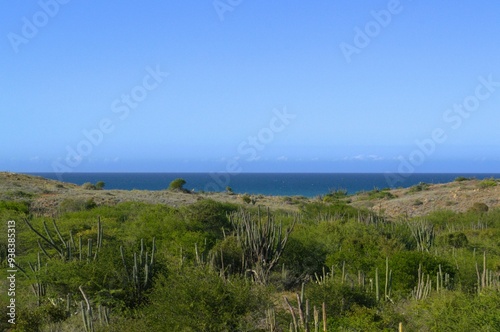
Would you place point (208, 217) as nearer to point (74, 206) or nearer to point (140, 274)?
point (74, 206)

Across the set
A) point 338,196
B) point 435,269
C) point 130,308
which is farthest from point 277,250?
point 338,196

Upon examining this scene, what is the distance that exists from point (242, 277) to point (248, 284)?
407 centimetres

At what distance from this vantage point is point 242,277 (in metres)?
15.7

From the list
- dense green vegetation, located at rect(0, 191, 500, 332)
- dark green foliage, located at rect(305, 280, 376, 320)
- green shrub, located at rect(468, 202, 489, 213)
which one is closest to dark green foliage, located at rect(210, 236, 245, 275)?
dense green vegetation, located at rect(0, 191, 500, 332)

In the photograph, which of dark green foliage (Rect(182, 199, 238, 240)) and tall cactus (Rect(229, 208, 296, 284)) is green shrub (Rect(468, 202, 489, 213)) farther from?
tall cactus (Rect(229, 208, 296, 284))

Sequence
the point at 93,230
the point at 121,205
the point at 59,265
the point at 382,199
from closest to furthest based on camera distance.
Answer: the point at 59,265 → the point at 93,230 → the point at 121,205 → the point at 382,199

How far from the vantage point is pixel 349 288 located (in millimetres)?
12852

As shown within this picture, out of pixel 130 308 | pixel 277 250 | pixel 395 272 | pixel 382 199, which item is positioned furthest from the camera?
pixel 382 199

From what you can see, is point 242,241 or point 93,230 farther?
point 93,230

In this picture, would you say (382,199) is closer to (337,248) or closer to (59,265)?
(337,248)

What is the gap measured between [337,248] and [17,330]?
1217cm

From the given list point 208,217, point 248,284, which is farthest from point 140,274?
point 208,217

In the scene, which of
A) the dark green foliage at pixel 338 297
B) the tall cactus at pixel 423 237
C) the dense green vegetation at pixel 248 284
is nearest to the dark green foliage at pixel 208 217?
the dense green vegetation at pixel 248 284

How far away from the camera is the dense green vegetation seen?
10.7 m
